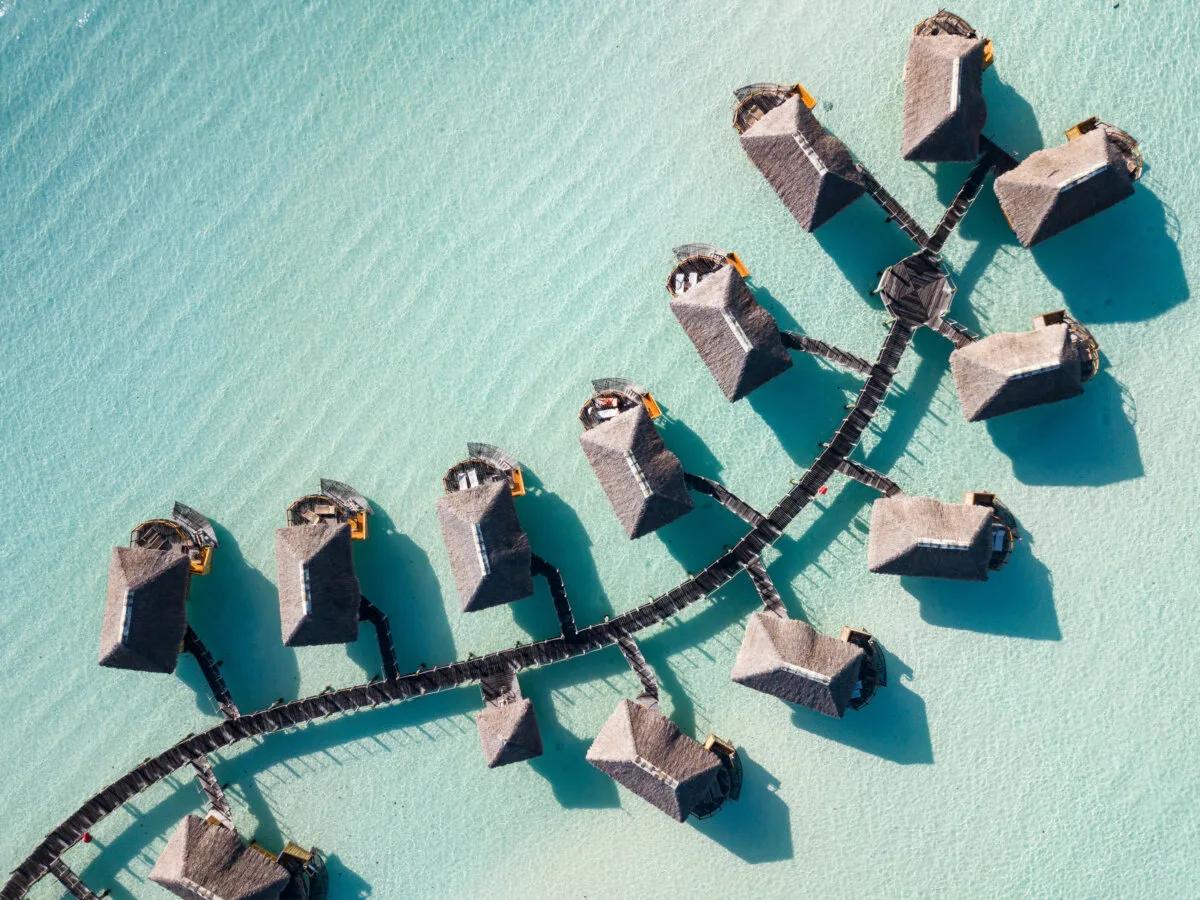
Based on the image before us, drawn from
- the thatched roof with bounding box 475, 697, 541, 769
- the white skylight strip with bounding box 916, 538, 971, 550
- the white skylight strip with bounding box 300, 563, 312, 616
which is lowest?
the thatched roof with bounding box 475, 697, 541, 769

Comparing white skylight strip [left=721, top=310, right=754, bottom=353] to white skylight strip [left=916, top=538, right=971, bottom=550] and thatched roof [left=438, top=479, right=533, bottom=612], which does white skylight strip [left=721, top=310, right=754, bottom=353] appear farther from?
thatched roof [left=438, top=479, right=533, bottom=612]

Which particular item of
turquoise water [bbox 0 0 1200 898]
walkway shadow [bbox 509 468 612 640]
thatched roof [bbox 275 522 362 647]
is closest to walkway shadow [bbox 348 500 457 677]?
turquoise water [bbox 0 0 1200 898]

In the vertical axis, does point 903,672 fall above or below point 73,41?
below

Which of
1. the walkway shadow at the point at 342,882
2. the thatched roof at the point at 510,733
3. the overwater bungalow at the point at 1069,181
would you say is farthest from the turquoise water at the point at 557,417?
the thatched roof at the point at 510,733

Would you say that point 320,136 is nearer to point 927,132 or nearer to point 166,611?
point 166,611

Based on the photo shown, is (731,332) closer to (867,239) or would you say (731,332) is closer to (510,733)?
(867,239)

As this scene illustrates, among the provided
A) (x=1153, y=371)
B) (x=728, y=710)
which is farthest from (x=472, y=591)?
(x=1153, y=371)
